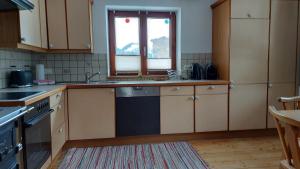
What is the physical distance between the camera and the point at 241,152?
2621 mm

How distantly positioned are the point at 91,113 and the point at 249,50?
231 centimetres

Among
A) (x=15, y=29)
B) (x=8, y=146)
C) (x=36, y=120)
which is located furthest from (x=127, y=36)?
(x=8, y=146)

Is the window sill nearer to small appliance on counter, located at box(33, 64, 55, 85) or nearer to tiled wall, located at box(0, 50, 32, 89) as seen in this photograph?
small appliance on counter, located at box(33, 64, 55, 85)

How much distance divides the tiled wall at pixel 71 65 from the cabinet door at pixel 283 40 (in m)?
2.44

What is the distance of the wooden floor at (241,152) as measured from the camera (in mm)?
2311

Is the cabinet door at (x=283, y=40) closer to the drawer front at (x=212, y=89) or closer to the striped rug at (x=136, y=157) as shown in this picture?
the drawer front at (x=212, y=89)

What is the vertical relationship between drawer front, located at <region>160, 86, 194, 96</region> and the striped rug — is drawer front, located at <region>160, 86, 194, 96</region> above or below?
above

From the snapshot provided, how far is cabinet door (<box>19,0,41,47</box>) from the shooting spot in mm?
2232

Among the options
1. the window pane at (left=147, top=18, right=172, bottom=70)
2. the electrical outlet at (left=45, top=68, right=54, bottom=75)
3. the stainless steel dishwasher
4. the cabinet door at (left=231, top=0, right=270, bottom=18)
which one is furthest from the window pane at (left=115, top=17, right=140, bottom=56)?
the cabinet door at (left=231, top=0, right=270, bottom=18)

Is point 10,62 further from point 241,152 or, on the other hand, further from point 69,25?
point 241,152

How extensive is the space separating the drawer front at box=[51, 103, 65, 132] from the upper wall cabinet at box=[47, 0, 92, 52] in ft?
2.79

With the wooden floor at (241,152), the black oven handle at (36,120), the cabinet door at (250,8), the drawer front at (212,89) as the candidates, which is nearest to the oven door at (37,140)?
the black oven handle at (36,120)

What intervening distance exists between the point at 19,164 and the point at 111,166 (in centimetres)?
99

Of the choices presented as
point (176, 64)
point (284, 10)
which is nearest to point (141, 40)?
point (176, 64)
